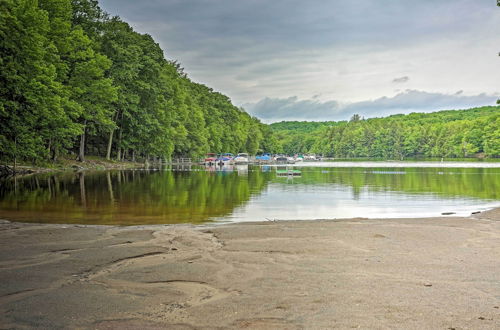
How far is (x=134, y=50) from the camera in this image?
66500mm

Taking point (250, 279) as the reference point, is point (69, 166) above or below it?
above

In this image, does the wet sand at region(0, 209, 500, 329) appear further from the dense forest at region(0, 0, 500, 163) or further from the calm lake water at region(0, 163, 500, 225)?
the dense forest at region(0, 0, 500, 163)

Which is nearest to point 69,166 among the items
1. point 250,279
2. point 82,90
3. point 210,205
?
point 82,90

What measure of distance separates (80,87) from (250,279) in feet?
171

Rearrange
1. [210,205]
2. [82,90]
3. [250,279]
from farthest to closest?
[82,90] → [210,205] → [250,279]

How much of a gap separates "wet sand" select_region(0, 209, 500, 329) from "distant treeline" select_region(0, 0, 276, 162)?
112 ft

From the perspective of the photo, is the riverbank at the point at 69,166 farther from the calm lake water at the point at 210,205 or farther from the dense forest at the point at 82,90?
the calm lake water at the point at 210,205

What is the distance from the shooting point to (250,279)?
320 inches

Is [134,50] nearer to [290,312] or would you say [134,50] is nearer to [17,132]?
[17,132]

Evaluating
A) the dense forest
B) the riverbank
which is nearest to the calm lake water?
the dense forest

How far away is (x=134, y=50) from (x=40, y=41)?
Answer: 22.7 meters

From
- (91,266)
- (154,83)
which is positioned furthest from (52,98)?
(91,266)

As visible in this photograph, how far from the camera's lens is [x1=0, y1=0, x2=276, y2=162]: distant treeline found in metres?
43.3

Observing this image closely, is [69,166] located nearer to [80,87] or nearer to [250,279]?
[80,87]
